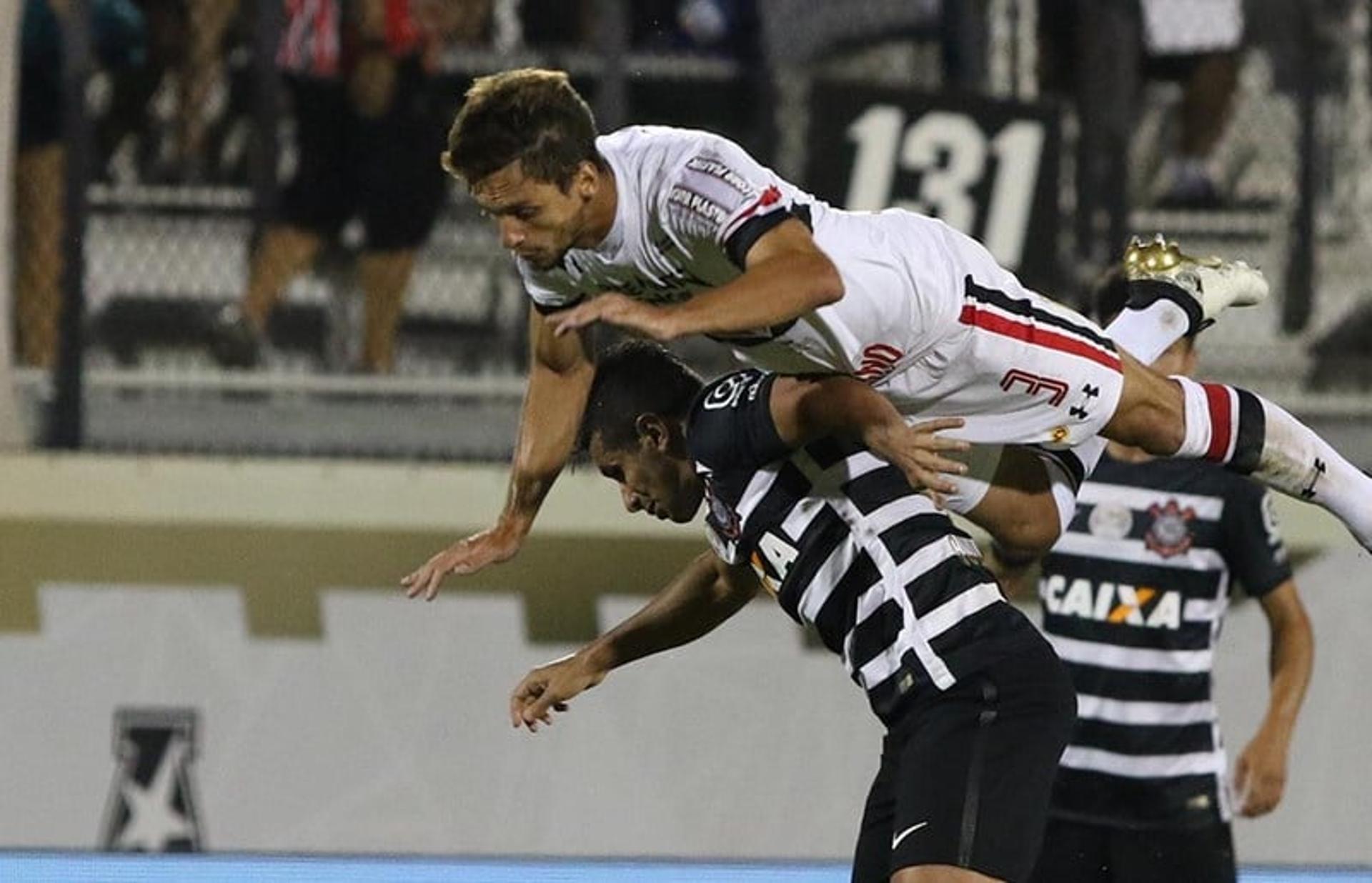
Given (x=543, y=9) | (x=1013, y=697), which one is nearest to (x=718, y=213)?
(x=1013, y=697)

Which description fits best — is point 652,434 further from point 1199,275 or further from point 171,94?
point 171,94

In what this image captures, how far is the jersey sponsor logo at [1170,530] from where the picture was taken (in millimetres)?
5480

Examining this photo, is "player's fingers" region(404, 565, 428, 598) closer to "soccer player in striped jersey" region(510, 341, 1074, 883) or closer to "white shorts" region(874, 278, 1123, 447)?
"soccer player in striped jersey" region(510, 341, 1074, 883)

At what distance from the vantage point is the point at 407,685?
25.1ft

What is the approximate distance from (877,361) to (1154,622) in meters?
1.18

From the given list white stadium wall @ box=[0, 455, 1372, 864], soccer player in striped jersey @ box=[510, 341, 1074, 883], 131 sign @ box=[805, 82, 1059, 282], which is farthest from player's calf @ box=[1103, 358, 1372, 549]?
white stadium wall @ box=[0, 455, 1372, 864]

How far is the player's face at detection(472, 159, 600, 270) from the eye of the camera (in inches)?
172

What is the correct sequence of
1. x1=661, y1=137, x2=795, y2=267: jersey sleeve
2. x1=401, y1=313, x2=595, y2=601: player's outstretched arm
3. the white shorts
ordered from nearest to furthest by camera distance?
x1=661, y1=137, x2=795, y2=267: jersey sleeve, the white shorts, x1=401, y1=313, x2=595, y2=601: player's outstretched arm

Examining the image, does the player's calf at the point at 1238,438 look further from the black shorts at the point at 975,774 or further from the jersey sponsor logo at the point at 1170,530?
the black shorts at the point at 975,774

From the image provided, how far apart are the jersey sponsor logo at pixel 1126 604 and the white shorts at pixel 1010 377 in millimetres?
735

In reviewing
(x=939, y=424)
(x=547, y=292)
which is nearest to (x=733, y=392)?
(x=939, y=424)

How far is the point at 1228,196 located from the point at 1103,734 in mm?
2653

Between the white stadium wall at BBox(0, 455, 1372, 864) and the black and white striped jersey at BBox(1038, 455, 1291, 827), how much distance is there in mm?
2226

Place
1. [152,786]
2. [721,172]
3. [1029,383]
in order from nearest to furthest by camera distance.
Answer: [721,172] → [1029,383] → [152,786]
